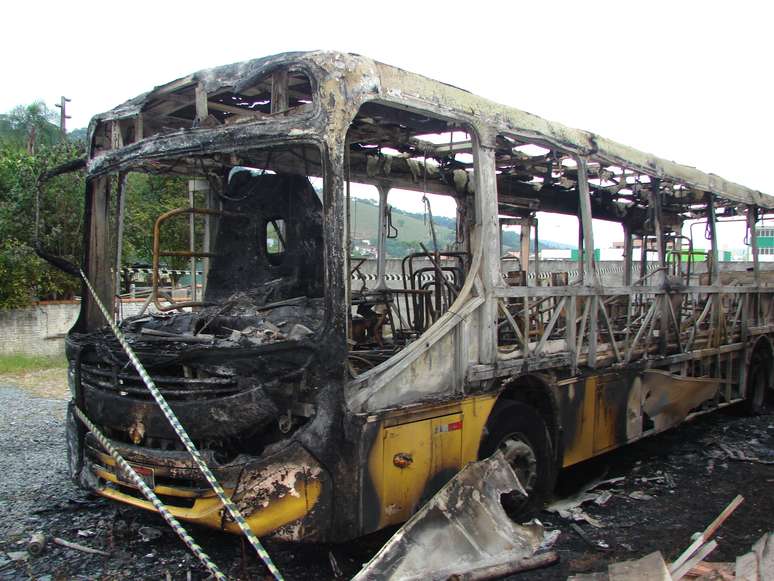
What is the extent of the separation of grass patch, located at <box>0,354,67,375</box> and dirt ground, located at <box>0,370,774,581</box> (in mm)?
5772

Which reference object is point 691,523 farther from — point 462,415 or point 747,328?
point 747,328

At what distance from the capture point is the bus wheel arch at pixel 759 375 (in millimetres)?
9180

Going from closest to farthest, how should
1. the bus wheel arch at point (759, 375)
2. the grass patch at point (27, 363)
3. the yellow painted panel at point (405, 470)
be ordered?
the yellow painted panel at point (405, 470), the bus wheel arch at point (759, 375), the grass patch at point (27, 363)

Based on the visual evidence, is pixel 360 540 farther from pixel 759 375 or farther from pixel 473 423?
pixel 759 375

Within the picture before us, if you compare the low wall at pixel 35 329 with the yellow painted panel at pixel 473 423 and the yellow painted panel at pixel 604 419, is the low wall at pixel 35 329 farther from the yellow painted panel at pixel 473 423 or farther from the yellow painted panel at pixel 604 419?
the yellow painted panel at pixel 473 423

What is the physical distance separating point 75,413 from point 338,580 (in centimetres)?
195

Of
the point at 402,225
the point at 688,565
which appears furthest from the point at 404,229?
the point at 688,565

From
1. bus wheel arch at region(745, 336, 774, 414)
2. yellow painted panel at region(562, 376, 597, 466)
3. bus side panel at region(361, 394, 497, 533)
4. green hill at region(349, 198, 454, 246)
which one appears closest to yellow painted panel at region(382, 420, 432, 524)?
bus side panel at region(361, 394, 497, 533)

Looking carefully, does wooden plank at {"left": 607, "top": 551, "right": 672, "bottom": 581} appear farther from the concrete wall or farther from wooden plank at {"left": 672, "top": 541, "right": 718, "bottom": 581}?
the concrete wall

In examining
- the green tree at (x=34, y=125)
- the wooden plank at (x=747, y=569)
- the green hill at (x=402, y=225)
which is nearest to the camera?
the wooden plank at (x=747, y=569)

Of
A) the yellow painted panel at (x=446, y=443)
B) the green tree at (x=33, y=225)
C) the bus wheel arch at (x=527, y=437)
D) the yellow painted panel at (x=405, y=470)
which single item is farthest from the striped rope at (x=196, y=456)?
the green tree at (x=33, y=225)

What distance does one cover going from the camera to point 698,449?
7410 mm

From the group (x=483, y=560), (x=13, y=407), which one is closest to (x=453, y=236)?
(x=483, y=560)

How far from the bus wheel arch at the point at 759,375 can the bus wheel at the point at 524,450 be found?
5300 millimetres
